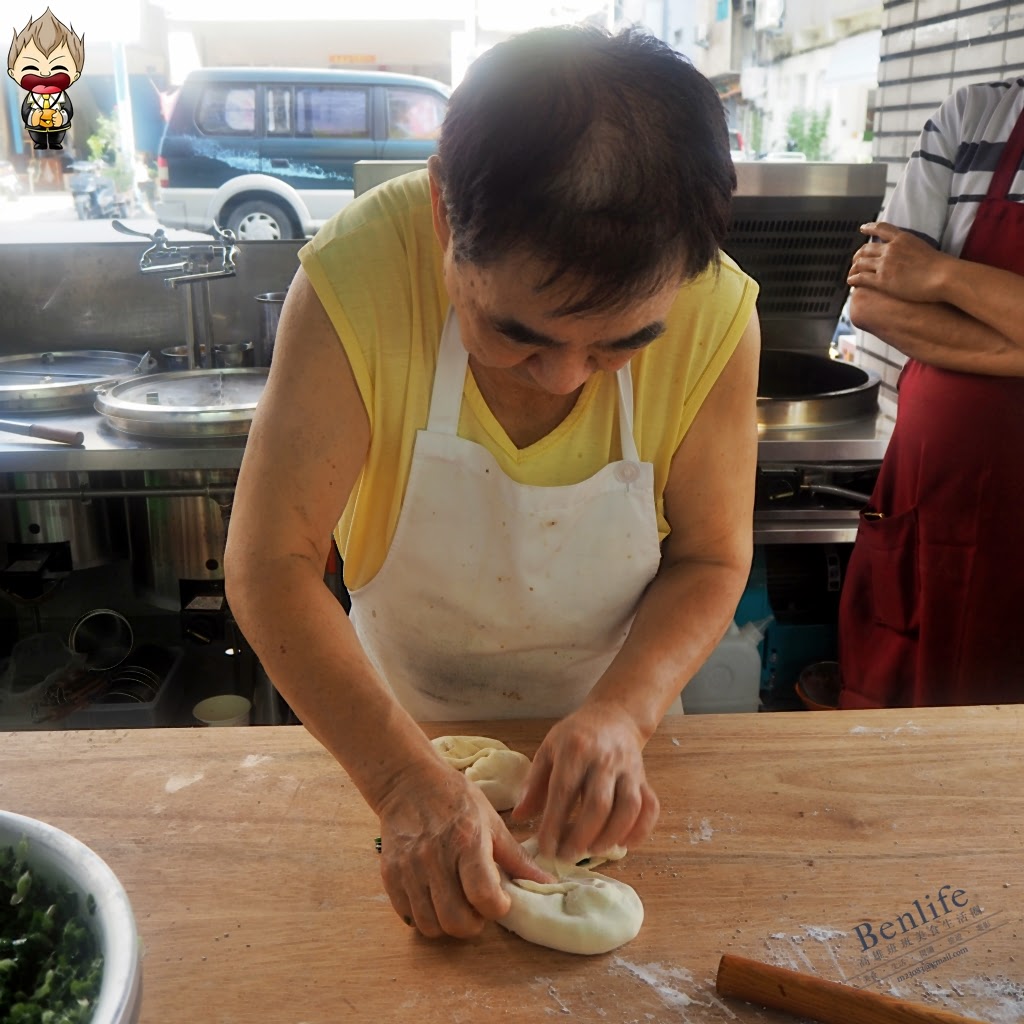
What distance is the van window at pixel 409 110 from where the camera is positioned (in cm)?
819

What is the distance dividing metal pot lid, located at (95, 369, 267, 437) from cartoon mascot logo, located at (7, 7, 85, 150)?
0.93 m

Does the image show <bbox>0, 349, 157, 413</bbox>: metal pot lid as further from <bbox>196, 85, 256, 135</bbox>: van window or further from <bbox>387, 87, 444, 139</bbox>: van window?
<bbox>387, 87, 444, 139</bbox>: van window

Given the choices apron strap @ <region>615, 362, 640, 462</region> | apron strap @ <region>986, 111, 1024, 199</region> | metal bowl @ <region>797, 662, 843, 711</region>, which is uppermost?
apron strap @ <region>986, 111, 1024, 199</region>

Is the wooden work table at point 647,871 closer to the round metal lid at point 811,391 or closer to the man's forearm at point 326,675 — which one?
the man's forearm at point 326,675

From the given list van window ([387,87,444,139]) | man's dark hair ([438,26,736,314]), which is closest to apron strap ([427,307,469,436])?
man's dark hair ([438,26,736,314])

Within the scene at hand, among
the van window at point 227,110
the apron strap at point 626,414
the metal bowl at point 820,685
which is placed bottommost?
the metal bowl at point 820,685

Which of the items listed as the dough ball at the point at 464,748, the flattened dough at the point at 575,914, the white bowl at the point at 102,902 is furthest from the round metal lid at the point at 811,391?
the white bowl at the point at 102,902

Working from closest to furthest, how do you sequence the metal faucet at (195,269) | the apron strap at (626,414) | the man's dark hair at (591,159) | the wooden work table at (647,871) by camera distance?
the man's dark hair at (591,159) < the wooden work table at (647,871) < the apron strap at (626,414) < the metal faucet at (195,269)

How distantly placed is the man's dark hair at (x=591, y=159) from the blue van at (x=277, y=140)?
7.42m

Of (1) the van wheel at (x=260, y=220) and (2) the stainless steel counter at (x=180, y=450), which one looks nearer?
(2) the stainless steel counter at (x=180, y=450)

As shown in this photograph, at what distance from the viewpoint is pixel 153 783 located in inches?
52.2

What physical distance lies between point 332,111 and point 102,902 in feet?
27.3

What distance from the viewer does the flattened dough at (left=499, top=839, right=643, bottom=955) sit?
106cm

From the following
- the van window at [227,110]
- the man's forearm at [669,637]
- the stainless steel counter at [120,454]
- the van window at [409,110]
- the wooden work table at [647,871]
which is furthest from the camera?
the van window at [409,110]
